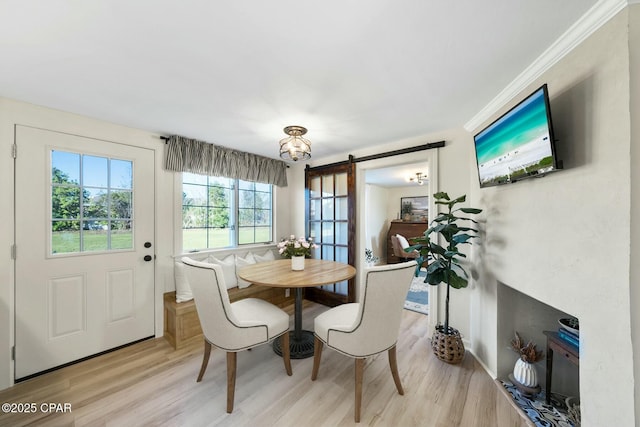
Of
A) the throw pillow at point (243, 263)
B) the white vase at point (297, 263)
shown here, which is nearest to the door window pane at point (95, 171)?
the throw pillow at point (243, 263)

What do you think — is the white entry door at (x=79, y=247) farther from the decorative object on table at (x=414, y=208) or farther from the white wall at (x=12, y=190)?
the decorative object on table at (x=414, y=208)

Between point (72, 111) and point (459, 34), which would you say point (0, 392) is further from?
point (459, 34)

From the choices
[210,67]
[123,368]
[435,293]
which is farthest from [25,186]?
[435,293]

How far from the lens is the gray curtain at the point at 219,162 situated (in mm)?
2611

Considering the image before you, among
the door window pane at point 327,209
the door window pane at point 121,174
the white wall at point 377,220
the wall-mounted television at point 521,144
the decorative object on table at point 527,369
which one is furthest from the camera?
the white wall at point 377,220

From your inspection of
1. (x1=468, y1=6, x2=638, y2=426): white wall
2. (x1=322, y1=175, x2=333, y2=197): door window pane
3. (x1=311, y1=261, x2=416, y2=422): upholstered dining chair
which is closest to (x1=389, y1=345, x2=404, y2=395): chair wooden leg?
(x1=311, y1=261, x2=416, y2=422): upholstered dining chair

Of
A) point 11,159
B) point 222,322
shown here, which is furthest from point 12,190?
point 222,322

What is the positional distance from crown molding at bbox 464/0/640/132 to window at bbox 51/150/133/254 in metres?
3.45

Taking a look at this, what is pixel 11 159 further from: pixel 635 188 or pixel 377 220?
pixel 377 220

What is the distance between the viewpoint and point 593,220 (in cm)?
111

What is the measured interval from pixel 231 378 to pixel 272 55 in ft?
6.93

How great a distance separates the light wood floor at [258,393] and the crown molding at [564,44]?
7.32ft

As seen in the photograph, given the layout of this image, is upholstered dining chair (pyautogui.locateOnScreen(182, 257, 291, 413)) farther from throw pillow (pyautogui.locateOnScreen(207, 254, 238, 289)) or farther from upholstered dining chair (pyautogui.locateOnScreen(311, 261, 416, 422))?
throw pillow (pyautogui.locateOnScreen(207, 254, 238, 289))

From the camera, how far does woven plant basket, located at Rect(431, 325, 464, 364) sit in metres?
2.08
